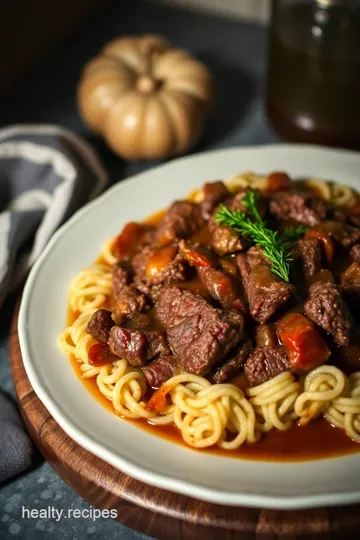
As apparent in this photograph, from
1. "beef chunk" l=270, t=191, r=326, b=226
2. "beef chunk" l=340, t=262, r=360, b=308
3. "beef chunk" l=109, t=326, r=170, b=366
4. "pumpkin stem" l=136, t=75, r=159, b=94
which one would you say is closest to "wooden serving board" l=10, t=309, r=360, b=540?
"beef chunk" l=109, t=326, r=170, b=366

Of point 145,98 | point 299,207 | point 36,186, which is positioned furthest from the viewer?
point 145,98

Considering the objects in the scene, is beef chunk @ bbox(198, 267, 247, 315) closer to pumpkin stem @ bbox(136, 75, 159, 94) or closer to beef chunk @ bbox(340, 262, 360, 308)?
beef chunk @ bbox(340, 262, 360, 308)

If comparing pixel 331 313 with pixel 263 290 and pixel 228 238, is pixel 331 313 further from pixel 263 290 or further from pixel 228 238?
pixel 228 238

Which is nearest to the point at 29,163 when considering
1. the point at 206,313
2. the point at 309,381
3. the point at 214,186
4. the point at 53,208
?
the point at 53,208

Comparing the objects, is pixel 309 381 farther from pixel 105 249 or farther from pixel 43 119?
pixel 43 119

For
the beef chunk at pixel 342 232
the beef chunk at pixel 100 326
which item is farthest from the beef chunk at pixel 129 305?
the beef chunk at pixel 342 232

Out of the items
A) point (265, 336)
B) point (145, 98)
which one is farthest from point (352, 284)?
point (145, 98)
